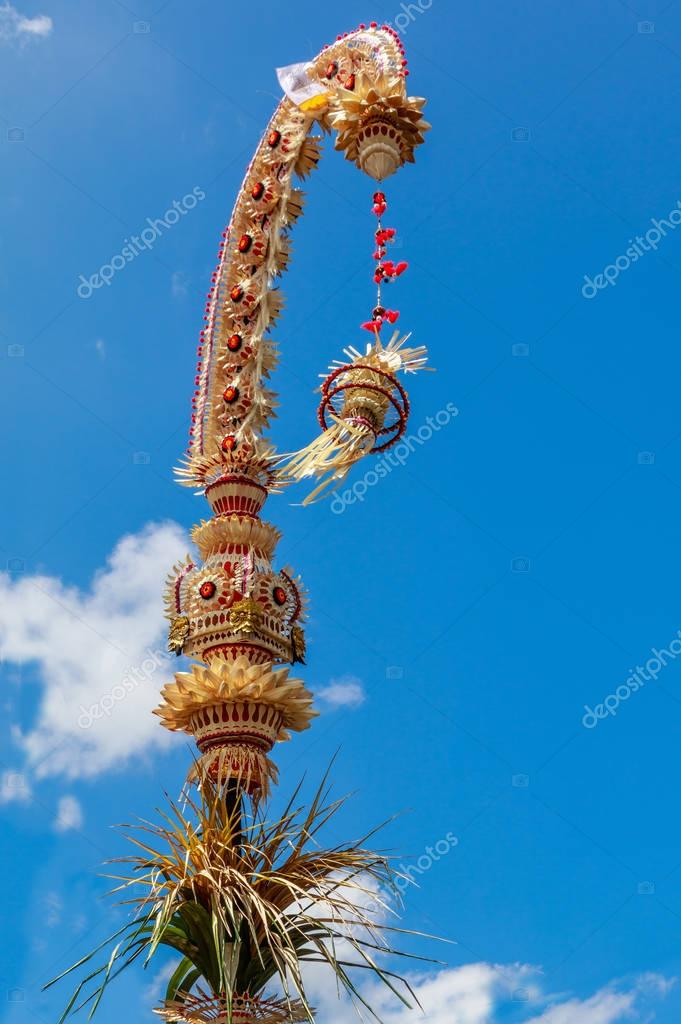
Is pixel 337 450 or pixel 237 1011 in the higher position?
pixel 337 450

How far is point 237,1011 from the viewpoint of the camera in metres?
10.0

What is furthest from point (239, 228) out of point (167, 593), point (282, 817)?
point (282, 817)

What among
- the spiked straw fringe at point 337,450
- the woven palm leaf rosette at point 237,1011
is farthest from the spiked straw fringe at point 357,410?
the woven palm leaf rosette at point 237,1011

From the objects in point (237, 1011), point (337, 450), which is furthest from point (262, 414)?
point (237, 1011)

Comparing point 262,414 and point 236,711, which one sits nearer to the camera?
point 236,711

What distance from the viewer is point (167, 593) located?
480 inches

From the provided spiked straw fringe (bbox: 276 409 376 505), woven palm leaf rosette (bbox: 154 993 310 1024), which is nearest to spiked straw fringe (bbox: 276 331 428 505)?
spiked straw fringe (bbox: 276 409 376 505)

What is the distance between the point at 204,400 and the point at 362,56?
426 cm

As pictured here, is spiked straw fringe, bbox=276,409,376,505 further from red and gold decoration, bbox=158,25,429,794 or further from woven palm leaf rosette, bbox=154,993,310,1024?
woven palm leaf rosette, bbox=154,993,310,1024

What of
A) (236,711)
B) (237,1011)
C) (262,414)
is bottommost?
(237,1011)

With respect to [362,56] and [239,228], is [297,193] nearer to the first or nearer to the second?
[239,228]

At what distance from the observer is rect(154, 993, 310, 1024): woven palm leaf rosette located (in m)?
10.0

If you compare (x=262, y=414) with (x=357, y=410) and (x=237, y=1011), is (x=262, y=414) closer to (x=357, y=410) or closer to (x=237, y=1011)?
(x=357, y=410)

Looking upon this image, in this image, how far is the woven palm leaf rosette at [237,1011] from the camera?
10.0m
